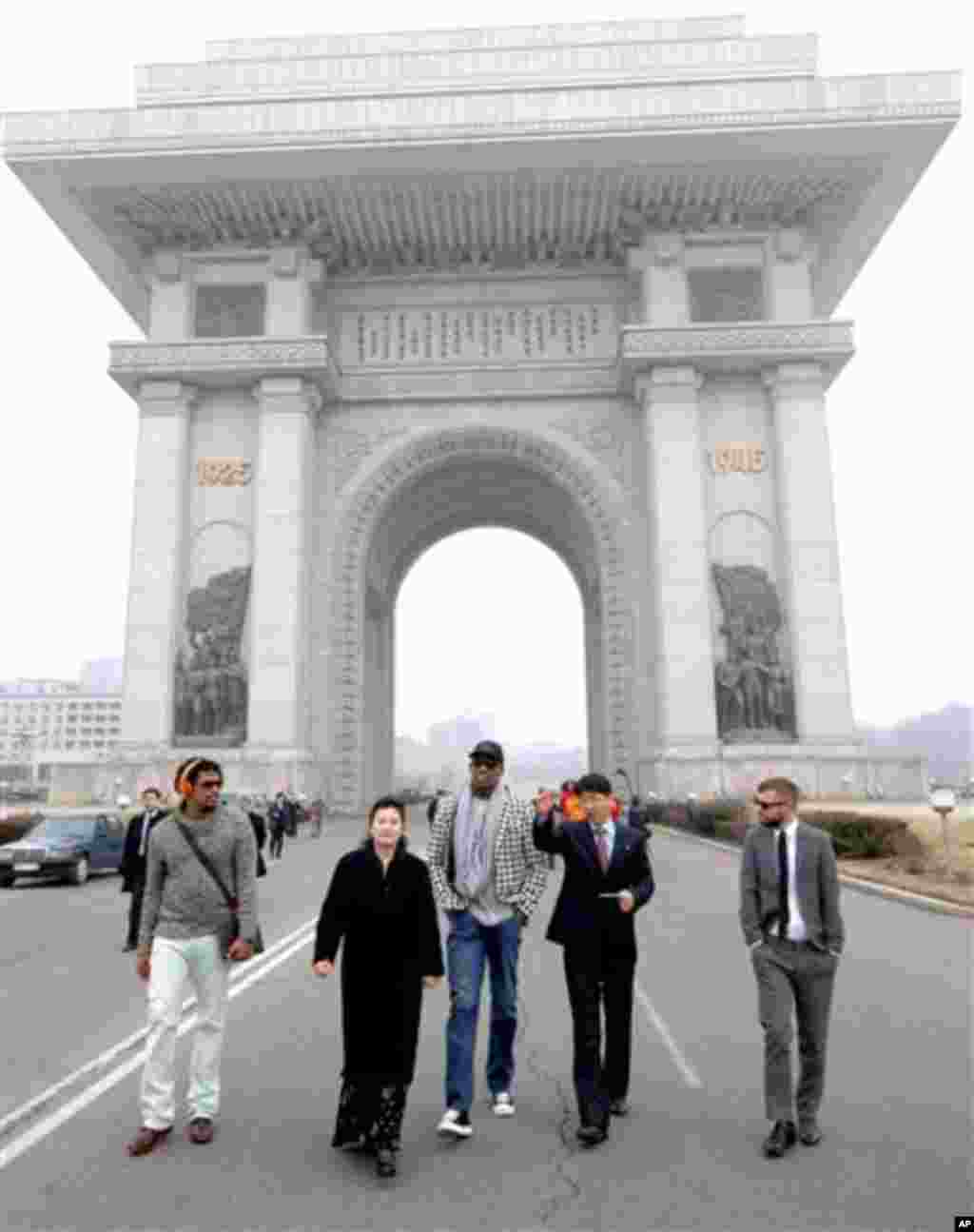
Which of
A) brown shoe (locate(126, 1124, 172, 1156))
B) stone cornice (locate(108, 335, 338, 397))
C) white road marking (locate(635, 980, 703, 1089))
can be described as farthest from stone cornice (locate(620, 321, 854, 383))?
brown shoe (locate(126, 1124, 172, 1156))

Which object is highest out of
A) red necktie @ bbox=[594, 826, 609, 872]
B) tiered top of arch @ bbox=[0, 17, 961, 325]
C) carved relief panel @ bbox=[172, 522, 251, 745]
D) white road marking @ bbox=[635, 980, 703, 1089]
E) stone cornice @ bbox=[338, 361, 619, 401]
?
tiered top of arch @ bbox=[0, 17, 961, 325]

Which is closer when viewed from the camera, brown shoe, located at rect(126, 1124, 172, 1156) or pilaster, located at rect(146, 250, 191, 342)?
brown shoe, located at rect(126, 1124, 172, 1156)

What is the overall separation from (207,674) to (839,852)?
63.0ft

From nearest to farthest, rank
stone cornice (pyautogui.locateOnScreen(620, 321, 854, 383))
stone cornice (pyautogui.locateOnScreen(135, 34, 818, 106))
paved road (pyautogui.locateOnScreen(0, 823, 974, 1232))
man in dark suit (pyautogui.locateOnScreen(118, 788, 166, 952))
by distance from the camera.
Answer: paved road (pyautogui.locateOnScreen(0, 823, 974, 1232)) < man in dark suit (pyautogui.locateOnScreen(118, 788, 166, 952)) < stone cornice (pyautogui.locateOnScreen(620, 321, 854, 383)) < stone cornice (pyautogui.locateOnScreen(135, 34, 818, 106))

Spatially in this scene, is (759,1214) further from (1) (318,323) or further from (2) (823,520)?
(1) (318,323)

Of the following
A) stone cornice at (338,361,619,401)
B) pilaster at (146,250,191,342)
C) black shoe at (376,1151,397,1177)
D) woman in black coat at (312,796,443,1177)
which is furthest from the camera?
stone cornice at (338,361,619,401)

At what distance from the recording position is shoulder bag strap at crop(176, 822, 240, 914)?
4859 millimetres

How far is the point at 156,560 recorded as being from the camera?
3016cm

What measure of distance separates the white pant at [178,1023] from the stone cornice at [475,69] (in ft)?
102

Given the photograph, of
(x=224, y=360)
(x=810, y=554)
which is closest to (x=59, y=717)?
(x=224, y=360)

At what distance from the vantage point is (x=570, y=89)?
29844 millimetres

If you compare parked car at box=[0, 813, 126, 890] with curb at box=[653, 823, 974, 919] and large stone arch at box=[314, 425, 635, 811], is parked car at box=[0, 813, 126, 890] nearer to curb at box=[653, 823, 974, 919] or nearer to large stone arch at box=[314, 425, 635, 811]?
curb at box=[653, 823, 974, 919]

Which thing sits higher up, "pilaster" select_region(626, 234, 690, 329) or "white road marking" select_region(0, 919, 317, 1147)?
"pilaster" select_region(626, 234, 690, 329)

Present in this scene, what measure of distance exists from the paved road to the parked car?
25.6 ft
